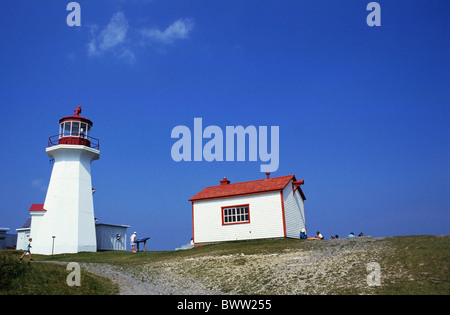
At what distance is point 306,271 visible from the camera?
588 inches

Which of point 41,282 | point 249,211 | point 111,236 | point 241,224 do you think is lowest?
point 41,282

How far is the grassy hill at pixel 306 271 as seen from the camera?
1217 centimetres

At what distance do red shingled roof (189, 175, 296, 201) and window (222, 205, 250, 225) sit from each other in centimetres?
108

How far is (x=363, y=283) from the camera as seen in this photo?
12266 mm

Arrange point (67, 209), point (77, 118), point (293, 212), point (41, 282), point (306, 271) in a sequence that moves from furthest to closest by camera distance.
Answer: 1. point (77, 118)
2. point (67, 209)
3. point (293, 212)
4. point (306, 271)
5. point (41, 282)

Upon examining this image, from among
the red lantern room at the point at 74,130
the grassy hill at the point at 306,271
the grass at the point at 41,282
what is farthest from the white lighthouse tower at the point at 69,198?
the grass at the point at 41,282

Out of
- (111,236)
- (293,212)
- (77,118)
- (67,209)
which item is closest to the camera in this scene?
(293,212)

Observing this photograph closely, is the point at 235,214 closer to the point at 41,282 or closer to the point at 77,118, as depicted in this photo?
the point at 77,118

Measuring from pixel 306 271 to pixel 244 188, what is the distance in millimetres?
14981

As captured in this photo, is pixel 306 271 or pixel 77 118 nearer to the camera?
pixel 306 271

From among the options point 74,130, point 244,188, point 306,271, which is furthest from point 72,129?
point 306,271

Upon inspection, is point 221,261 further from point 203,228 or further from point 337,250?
point 203,228

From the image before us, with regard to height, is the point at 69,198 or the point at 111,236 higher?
the point at 69,198
